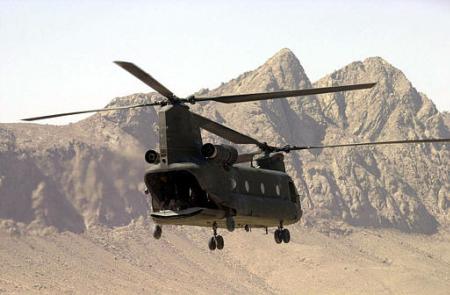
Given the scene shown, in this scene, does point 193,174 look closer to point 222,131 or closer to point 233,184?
point 233,184

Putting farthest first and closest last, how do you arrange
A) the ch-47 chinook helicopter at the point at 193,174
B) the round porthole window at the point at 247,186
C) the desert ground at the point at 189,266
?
1. the desert ground at the point at 189,266
2. the round porthole window at the point at 247,186
3. the ch-47 chinook helicopter at the point at 193,174

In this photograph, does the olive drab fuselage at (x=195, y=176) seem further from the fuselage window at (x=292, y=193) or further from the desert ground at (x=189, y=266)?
the desert ground at (x=189, y=266)

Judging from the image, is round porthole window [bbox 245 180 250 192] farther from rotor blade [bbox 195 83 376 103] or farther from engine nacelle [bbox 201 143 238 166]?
rotor blade [bbox 195 83 376 103]

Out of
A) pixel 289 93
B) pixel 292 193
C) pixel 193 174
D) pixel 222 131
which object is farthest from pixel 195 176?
pixel 292 193

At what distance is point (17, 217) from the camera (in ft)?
600

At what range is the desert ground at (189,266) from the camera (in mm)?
167750

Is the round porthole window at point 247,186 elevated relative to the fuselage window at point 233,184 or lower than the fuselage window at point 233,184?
→ lower

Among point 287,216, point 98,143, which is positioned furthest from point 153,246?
point 287,216

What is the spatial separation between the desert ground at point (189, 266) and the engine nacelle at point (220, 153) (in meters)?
125

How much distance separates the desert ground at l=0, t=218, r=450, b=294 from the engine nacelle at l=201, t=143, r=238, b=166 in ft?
409

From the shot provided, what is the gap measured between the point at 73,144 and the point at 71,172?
6.68m

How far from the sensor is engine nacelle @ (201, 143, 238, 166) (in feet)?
124

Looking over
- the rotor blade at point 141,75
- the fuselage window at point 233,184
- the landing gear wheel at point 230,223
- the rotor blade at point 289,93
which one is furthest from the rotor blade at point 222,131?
the rotor blade at point 141,75

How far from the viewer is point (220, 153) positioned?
125 feet
